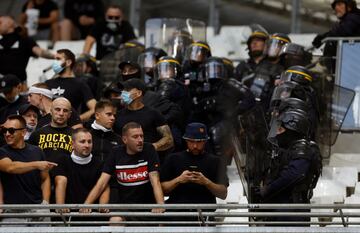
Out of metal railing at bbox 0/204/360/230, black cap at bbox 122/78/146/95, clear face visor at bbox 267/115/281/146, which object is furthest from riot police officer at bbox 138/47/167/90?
metal railing at bbox 0/204/360/230

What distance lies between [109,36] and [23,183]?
7709 mm

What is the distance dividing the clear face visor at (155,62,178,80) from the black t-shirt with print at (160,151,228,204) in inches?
146

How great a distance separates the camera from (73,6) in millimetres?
27781

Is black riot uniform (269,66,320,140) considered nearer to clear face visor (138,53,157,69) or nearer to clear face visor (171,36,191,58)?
clear face visor (138,53,157,69)

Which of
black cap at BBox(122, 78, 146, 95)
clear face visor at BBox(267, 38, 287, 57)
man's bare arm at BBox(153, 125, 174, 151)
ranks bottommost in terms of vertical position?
man's bare arm at BBox(153, 125, 174, 151)

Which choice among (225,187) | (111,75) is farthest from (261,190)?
(111,75)

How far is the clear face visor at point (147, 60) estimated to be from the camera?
22.7 m

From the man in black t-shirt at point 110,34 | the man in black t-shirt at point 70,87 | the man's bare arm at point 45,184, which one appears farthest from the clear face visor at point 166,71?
the man's bare arm at point 45,184

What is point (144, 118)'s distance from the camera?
19031mm

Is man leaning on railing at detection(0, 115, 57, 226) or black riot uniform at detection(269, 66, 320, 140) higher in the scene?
black riot uniform at detection(269, 66, 320, 140)

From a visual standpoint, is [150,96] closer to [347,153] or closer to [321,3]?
[347,153]

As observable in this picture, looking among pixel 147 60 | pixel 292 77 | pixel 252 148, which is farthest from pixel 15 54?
pixel 252 148

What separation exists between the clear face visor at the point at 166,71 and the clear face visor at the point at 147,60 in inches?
35.3

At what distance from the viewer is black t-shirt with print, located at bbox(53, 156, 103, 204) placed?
1783 cm
